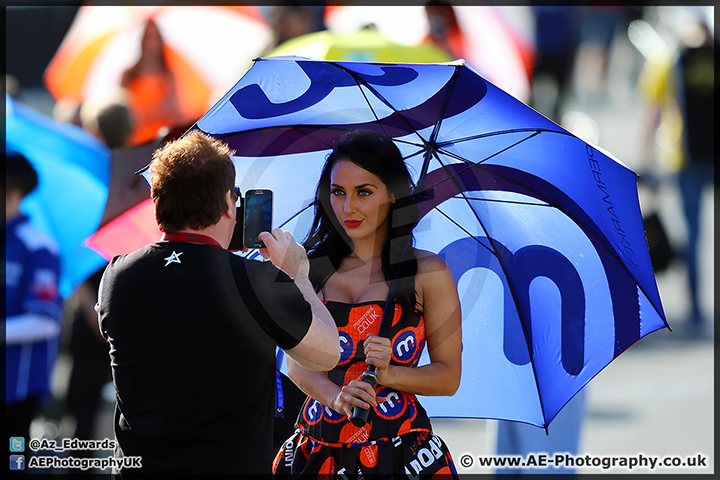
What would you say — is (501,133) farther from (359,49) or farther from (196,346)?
(359,49)

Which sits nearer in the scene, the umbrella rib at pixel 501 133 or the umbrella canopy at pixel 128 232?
the umbrella rib at pixel 501 133

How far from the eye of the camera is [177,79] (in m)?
7.53

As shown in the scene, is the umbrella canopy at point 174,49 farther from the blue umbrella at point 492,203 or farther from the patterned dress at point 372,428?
the patterned dress at point 372,428

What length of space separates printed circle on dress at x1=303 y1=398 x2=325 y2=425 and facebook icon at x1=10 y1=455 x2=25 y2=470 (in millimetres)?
2185

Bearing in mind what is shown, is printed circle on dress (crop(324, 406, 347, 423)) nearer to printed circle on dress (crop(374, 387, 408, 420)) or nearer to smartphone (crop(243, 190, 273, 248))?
printed circle on dress (crop(374, 387, 408, 420))

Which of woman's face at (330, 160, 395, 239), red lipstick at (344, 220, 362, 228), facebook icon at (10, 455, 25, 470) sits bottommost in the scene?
facebook icon at (10, 455, 25, 470)

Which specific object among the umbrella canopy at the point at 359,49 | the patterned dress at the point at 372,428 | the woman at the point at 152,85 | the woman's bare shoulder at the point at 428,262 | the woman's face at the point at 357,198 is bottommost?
the patterned dress at the point at 372,428

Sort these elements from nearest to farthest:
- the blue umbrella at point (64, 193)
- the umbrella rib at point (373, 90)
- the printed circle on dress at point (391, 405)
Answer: the umbrella rib at point (373, 90) < the printed circle on dress at point (391, 405) < the blue umbrella at point (64, 193)

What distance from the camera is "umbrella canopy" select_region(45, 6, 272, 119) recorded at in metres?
7.34

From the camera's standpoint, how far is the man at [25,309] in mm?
4453

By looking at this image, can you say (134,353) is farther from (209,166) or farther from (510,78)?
(510,78)

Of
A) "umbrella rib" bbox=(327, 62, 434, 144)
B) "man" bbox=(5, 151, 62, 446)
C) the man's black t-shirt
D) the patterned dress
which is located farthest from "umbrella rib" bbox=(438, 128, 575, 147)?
"man" bbox=(5, 151, 62, 446)

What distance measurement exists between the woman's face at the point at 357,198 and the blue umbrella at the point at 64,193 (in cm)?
187

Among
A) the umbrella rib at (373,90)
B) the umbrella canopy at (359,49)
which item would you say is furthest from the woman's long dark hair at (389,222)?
the umbrella canopy at (359,49)
